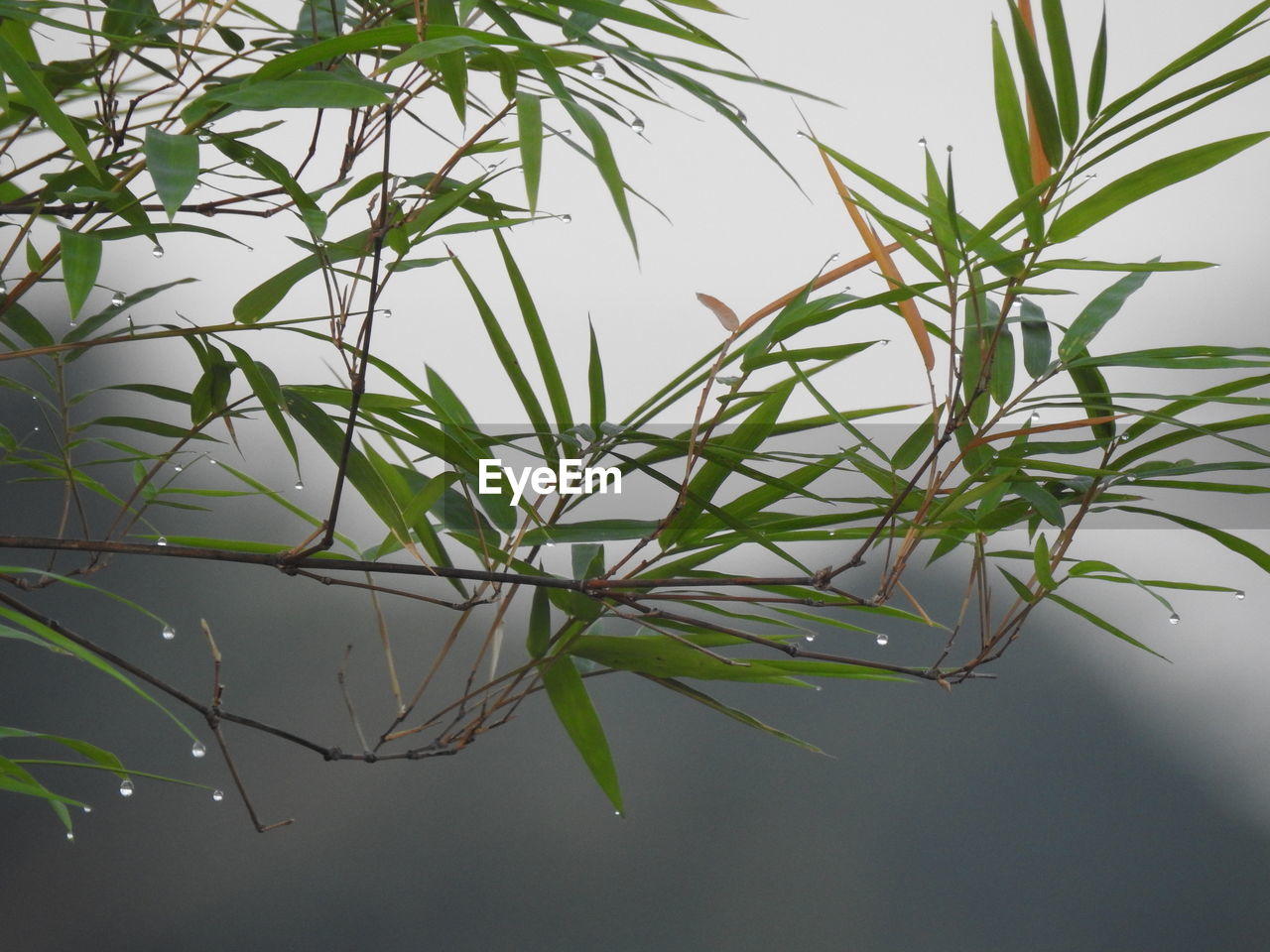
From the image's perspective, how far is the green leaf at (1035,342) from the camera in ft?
1.99

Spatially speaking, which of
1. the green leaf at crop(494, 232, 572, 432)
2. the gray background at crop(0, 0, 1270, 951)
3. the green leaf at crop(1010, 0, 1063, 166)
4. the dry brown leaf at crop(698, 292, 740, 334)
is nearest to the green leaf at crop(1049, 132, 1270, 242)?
the green leaf at crop(1010, 0, 1063, 166)

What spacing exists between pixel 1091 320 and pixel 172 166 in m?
0.48

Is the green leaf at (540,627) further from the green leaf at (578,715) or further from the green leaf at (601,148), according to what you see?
the green leaf at (601,148)

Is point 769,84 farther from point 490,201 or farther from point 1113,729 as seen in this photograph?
point 1113,729

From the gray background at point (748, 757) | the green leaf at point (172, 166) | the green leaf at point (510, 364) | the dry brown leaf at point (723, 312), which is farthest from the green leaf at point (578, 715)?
the gray background at point (748, 757)

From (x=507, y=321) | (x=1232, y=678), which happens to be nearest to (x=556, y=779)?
(x=507, y=321)

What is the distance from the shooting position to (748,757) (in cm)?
185

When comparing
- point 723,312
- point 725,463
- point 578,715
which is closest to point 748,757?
point 578,715

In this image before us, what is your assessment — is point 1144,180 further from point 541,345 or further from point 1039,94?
point 541,345

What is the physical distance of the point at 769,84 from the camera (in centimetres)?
43

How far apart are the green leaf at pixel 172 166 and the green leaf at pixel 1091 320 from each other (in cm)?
43

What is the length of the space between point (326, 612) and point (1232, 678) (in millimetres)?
1631

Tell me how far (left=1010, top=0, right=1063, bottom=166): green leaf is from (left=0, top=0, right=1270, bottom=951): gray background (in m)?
1.33

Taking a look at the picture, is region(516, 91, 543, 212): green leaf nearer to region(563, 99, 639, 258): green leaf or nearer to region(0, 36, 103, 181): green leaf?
region(563, 99, 639, 258): green leaf
